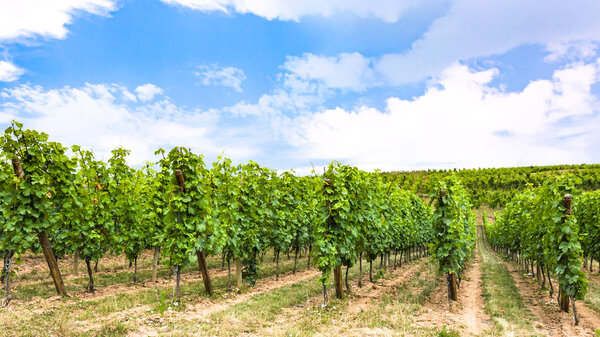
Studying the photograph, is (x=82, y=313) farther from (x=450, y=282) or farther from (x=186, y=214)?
(x=450, y=282)

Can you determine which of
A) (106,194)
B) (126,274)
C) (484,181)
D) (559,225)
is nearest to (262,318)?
(106,194)

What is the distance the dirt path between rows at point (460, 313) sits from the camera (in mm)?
10633

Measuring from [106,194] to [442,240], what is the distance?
16174mm

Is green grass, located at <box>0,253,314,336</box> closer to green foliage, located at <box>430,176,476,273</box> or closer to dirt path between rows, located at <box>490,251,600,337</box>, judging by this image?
green foliage, located at <box>430,176,476,273</box>

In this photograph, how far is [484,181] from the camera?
347 feet

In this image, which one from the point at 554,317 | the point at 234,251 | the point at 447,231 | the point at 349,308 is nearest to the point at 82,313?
the point at 234,251

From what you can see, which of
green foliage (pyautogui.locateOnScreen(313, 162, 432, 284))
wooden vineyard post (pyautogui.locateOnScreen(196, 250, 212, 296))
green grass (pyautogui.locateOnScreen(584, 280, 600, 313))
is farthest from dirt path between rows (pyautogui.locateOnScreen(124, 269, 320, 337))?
Answer: green grass (pyautogui.locateOnScreen(584, 280, 600, 313))

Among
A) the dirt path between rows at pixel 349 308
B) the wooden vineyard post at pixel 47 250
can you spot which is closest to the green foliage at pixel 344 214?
the dirt path between rows at pixel 349 308

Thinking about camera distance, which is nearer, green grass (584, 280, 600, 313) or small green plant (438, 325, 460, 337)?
small green plant (438, 325, 460, 337)

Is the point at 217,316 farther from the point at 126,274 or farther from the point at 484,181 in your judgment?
the point at 484,181

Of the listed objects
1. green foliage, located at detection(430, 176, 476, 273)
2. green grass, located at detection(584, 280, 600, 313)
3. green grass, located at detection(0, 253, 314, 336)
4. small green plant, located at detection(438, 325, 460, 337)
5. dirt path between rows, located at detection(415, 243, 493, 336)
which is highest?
green foliage, located at detection(430, 176, 476, 273)

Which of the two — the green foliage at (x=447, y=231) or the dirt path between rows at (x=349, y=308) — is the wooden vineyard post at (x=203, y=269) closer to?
the dirt path between rows at (x=349, y=308)

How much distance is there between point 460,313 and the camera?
12.5 metres

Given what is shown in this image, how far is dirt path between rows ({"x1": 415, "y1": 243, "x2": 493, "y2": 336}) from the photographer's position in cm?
1063
